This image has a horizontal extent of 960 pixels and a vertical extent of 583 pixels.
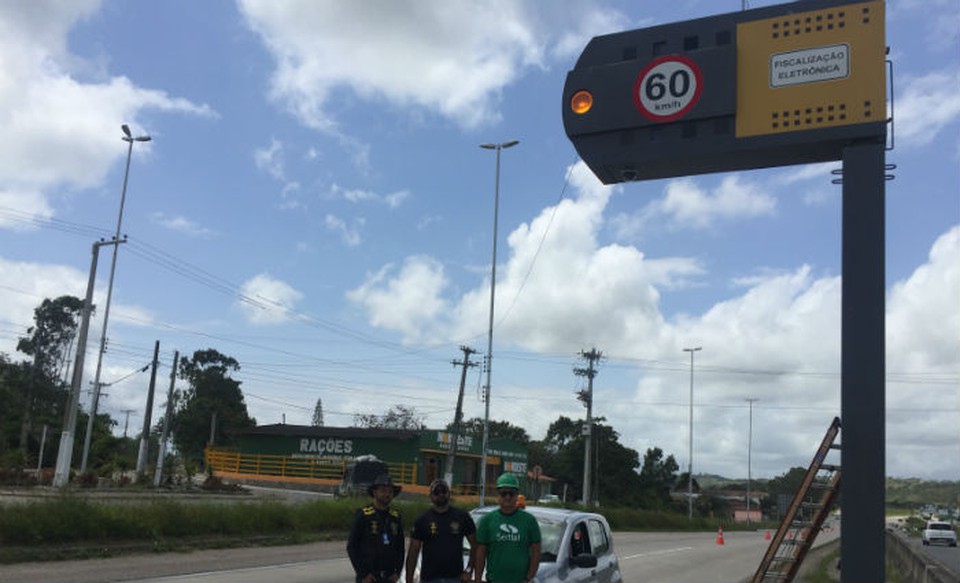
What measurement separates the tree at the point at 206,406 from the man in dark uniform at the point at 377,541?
75076 mm

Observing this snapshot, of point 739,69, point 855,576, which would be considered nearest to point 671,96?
point 739,69

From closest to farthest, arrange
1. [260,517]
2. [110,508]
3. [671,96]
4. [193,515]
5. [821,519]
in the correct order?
1. [671,96]
2. [821,519]
3. [110,508]
4. [193,515]
5. [260,517]

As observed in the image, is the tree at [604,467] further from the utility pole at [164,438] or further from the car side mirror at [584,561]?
the car side mirror at [584,561]

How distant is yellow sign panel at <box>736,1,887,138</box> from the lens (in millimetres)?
8828

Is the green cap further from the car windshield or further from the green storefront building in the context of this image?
the green storefront building

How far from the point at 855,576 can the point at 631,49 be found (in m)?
6.18

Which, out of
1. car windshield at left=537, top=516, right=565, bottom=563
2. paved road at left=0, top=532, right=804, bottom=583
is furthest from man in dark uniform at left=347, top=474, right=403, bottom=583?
paved road at left=0, top=532, right=804, bottom=583

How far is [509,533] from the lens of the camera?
6.57 meters

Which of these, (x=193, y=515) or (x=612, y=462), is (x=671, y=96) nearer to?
(x=193, y=515)

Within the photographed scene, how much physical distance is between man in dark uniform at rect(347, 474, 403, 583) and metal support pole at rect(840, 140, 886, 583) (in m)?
4.74

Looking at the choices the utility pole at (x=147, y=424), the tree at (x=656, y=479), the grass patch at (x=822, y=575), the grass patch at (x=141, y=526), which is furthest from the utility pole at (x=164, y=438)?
the tree at (x=656, y=479)

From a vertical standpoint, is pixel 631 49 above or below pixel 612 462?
above

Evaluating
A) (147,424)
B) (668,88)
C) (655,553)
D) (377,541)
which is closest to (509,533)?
(377,541)

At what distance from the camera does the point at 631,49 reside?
32.7 feet
